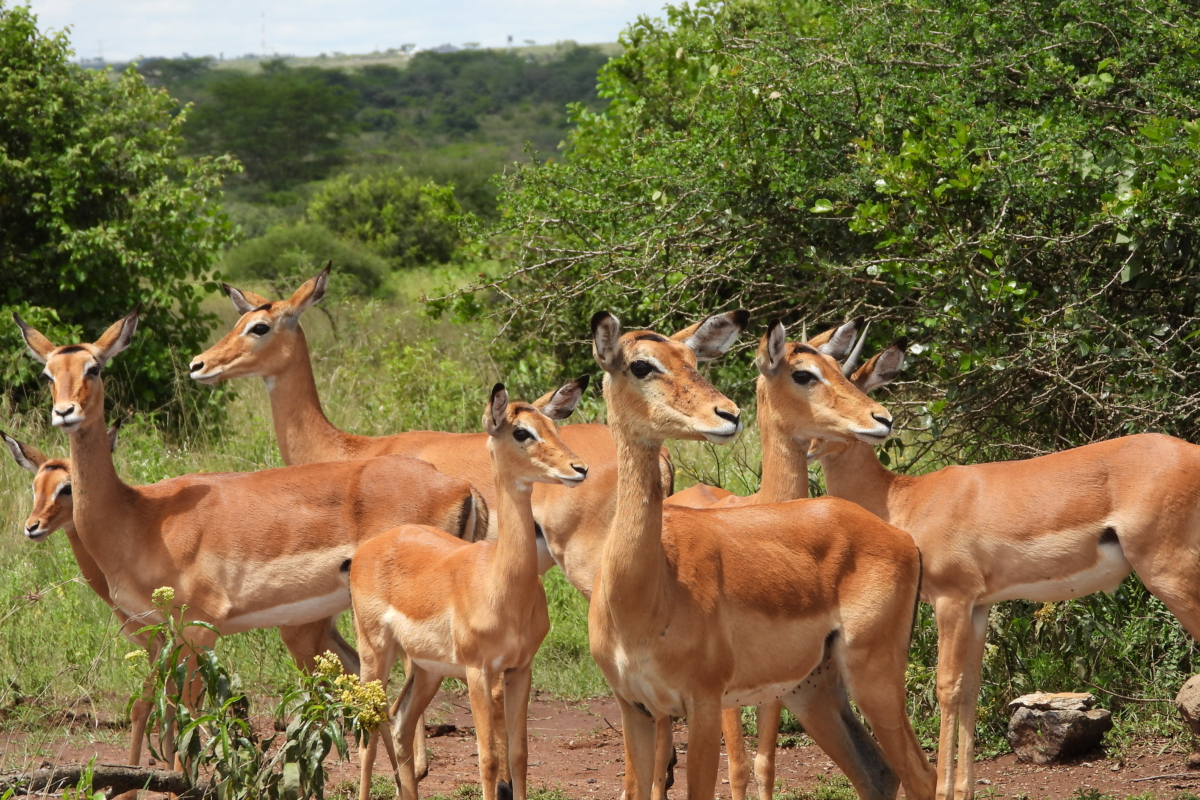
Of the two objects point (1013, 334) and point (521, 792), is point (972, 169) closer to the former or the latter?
point (1013, 334)

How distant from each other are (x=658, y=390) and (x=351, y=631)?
4373mm

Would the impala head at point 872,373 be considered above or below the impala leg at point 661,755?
above

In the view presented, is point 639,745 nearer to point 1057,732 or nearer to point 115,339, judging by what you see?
point 1057,732

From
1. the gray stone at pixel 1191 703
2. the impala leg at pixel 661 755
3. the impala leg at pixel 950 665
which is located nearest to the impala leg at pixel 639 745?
the impala leg at pixel 661 755

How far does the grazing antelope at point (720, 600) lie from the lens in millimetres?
4137

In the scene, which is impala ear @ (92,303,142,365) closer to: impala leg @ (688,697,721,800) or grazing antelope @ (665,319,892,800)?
grazing antelope @ (665,319,892,800)

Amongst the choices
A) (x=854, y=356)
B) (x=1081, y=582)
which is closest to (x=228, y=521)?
(x=854, y=356)

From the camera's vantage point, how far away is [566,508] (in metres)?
6.46

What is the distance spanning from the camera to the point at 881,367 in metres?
6.05

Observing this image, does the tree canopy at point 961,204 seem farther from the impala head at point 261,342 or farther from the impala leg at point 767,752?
the impala leg at point 767,752

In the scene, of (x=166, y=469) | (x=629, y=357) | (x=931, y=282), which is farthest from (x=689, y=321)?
(x=629, y=357)

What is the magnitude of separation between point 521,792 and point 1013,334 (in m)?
3.07

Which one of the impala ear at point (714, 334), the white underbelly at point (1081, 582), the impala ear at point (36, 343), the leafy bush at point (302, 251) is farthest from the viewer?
the leafy bush at point (302, 251)

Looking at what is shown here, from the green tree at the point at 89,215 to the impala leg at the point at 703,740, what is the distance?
737 cm
